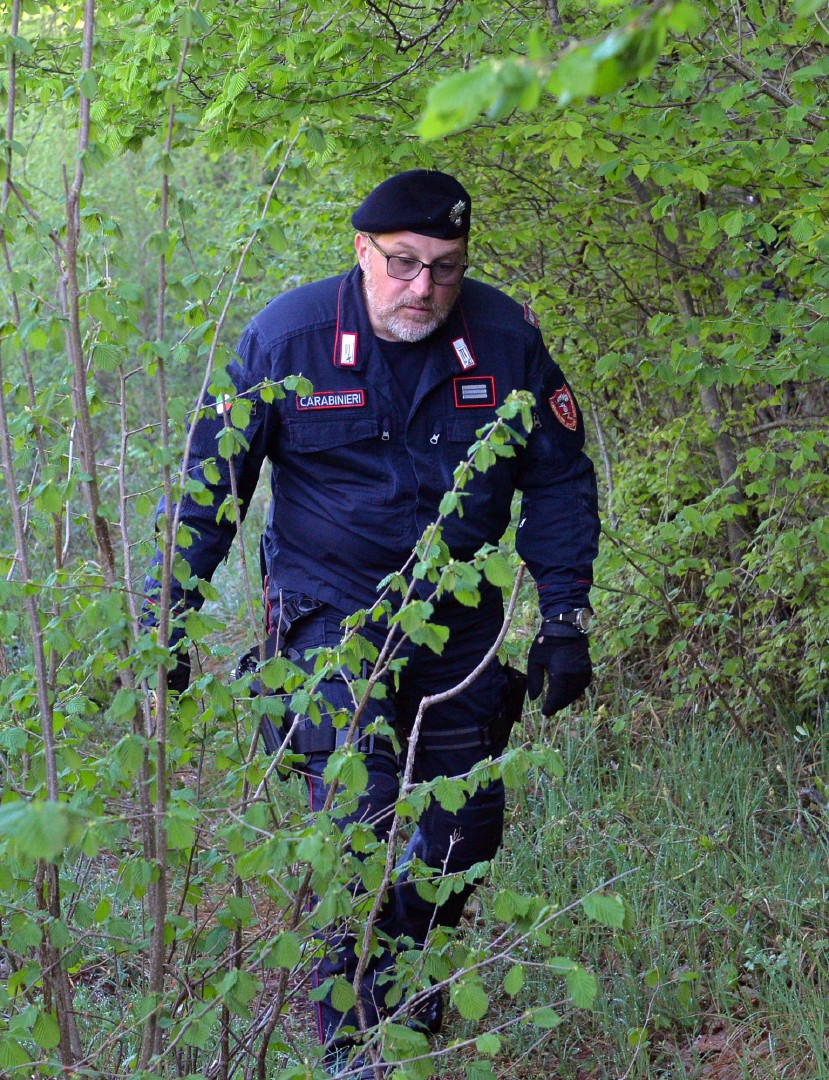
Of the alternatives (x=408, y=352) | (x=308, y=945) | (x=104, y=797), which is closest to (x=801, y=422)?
(x=408, y=352)

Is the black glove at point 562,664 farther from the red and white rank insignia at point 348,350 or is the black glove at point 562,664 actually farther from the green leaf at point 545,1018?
the green leaf at point 545,1018

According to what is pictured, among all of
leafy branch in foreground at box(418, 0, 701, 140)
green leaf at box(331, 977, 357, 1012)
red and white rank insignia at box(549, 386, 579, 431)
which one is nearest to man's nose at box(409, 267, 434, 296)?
red and white rank insignia at box(549, 386, 579, 431)

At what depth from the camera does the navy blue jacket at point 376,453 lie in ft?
11.5

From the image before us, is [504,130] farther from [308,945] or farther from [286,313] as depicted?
[308,945]

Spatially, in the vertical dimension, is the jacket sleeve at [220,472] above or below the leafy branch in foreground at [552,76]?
below

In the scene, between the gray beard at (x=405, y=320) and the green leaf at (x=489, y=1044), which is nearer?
the green leaf at (x=489, y=1044)

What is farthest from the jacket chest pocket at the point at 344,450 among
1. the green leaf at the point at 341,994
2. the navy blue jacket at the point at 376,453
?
the green leaf at the point at 341,994

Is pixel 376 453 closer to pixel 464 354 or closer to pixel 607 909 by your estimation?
pixel 464 354

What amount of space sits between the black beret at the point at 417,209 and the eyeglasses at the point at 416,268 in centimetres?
7

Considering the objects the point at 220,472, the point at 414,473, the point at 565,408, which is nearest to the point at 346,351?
the point at 414,473

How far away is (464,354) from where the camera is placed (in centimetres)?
366

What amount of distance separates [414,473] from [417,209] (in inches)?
28.8

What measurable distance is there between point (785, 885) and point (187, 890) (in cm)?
212

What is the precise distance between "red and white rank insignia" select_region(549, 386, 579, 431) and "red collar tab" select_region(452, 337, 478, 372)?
282 mm
